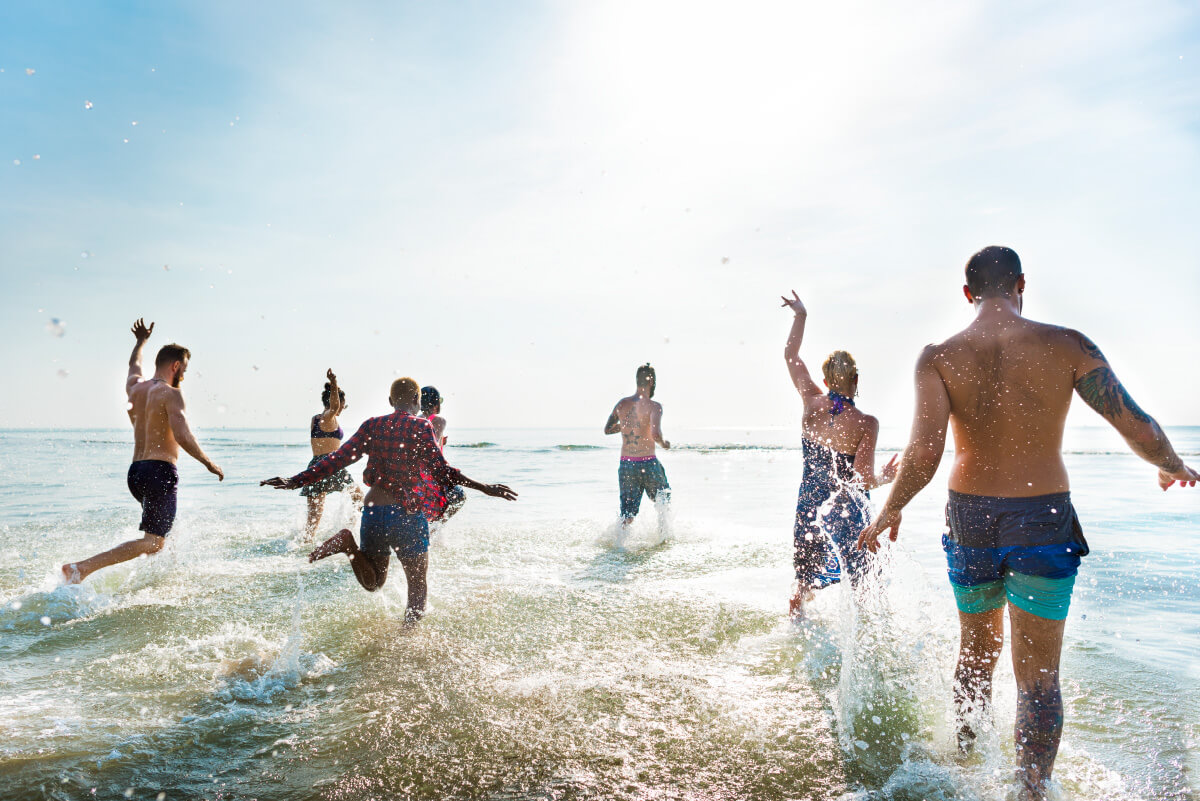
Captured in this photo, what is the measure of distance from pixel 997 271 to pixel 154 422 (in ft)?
20.6

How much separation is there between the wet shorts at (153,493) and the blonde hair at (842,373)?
554 cm

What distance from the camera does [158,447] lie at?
18.9 feet

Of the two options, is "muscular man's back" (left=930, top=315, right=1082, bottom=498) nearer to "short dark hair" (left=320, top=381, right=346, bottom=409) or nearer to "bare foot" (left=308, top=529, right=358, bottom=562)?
"bare foot" (left=308, top=529, right=358, bottom=562)

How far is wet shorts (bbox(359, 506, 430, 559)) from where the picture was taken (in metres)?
4.74

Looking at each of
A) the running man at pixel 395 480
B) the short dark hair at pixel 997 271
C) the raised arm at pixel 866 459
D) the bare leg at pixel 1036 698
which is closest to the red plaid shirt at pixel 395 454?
the running man at pixel 395 480

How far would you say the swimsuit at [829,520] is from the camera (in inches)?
191

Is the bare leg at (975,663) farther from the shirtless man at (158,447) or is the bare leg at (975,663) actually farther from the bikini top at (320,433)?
the bikini top at (320,433)

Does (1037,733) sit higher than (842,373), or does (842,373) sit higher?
(842,373)

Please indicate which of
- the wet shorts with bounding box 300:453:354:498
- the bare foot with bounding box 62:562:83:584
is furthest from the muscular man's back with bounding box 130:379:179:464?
the wet shorts with bounding box 300:453:354:498

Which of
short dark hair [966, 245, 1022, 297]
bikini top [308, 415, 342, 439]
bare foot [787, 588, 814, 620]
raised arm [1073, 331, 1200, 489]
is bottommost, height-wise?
bare foot [787, 588, 814, 620]

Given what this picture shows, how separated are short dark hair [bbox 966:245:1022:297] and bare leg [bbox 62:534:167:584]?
627 cm

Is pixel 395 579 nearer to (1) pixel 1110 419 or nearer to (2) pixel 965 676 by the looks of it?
(2) pixel 965 676

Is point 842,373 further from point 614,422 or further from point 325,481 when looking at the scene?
point 325,481

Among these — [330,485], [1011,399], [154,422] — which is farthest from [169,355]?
[1011,399]
